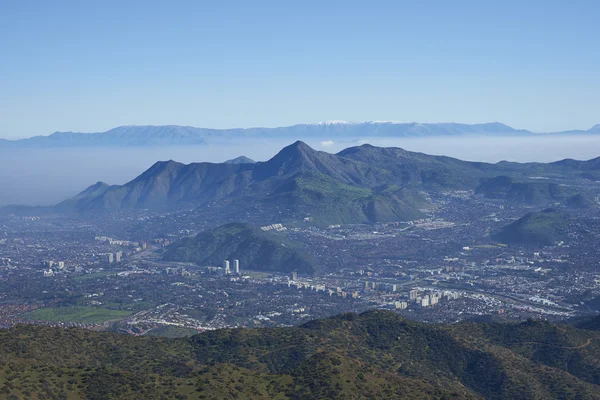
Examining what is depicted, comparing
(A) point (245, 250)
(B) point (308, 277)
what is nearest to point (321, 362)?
(B) point (308, 277)

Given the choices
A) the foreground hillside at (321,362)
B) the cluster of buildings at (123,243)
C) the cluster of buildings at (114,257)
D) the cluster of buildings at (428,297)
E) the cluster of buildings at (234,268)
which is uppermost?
the foreground hillside at (321,362)

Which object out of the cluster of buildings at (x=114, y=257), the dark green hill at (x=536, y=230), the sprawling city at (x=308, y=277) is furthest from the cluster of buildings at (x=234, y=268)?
the dark green hill at (x=536, y=230)

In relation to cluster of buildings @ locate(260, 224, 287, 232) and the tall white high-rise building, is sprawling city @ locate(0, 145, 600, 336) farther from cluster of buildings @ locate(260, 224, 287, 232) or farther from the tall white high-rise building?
cluster of buildings @ locate(260, 224, 287, 232)

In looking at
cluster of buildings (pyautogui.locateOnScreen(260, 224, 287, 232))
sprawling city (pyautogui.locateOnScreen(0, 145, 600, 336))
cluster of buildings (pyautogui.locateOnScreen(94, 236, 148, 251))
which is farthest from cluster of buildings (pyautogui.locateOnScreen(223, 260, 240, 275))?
cluster of buildings (pyautogui.locateOnScreen(94, 236, 148, 251))

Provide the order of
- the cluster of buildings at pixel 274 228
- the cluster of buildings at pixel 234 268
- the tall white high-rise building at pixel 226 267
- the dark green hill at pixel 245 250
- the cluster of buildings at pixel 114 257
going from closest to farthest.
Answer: the tall white high-rise building at pixel 226 267 → the cluster of buildings at pixel 234 268 → the dark green hill at pixel 245 250 → the cluster of buildings at pixel 114 257 → the cluster of buildings at pixel 274 228

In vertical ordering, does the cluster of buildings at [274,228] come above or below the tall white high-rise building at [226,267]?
above

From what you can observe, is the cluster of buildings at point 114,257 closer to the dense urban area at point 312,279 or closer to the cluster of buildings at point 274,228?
the dense urban area at point 312,279

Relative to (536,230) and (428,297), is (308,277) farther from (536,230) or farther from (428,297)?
(536,230)
